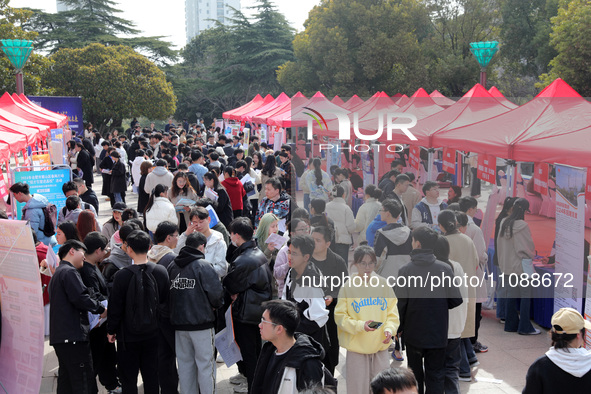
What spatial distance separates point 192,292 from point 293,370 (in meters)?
1.52

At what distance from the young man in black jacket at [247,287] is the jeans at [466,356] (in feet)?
6.25

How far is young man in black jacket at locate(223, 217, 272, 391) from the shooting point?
4848 mm

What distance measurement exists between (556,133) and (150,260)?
4.67 m

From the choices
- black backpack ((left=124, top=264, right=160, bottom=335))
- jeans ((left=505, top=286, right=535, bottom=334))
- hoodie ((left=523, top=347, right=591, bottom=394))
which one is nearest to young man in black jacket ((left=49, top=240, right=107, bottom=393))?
black backpack ((left=124, top=264, right=160, bottom=335))

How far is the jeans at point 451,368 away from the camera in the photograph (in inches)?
189

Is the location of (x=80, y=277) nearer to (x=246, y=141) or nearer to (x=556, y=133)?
(x=556, y=133)

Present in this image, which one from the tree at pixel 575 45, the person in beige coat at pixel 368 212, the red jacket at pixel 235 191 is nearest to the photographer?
the person in beige coat at pixel 368 212

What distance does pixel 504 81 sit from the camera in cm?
3291

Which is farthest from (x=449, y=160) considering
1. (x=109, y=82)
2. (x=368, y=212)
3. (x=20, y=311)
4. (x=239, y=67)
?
(x=239, y=67)

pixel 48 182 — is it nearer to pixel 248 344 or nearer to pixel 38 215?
pixel 38 215

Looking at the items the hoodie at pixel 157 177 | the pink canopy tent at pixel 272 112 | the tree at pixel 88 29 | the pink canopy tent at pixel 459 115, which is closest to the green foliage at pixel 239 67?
the tree at pixel 88 29

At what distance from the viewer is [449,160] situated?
19.4 ft

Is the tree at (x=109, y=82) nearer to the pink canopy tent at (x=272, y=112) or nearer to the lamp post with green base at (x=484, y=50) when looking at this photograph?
the pink canopy tent at (x=272, y=112)

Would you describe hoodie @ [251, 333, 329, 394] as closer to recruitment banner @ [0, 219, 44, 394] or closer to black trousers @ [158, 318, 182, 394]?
black trousers @ [158, 318, 182, 394]
